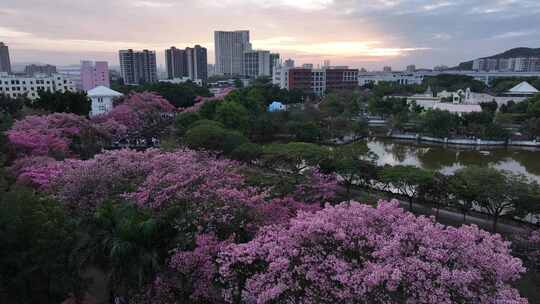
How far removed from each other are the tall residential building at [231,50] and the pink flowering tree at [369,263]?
10804cm

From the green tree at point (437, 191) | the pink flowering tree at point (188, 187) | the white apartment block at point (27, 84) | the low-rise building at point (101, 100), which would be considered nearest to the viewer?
the pink flowering tree at point (188, 187)

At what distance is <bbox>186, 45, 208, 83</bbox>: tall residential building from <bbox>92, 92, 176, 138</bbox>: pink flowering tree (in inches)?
2867

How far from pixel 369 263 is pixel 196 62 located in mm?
99665

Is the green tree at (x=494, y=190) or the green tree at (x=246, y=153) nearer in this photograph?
the green tree at (x=494, y=190)

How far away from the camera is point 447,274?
14.5 ft

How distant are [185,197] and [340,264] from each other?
359 centimetres

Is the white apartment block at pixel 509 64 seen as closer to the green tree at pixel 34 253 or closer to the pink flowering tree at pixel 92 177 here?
the pink flowering tree at pixel 92 177

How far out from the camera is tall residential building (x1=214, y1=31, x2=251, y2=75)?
368ft

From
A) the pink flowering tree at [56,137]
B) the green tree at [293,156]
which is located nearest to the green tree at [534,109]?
the green tree at [293,156]

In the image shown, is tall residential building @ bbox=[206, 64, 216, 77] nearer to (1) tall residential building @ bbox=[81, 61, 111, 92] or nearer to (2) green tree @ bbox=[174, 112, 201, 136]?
(1) tall residential building @ bbox=[81, 61, 111, 92]

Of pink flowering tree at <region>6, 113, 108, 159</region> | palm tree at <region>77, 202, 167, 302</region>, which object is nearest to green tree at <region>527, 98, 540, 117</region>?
pink flowering tree at <region>6, 113, 108, 159</region>

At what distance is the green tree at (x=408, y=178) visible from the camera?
12477 millimetres

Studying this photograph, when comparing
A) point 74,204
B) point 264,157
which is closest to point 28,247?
point 74,204

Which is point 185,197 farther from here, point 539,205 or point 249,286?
point 539,205
